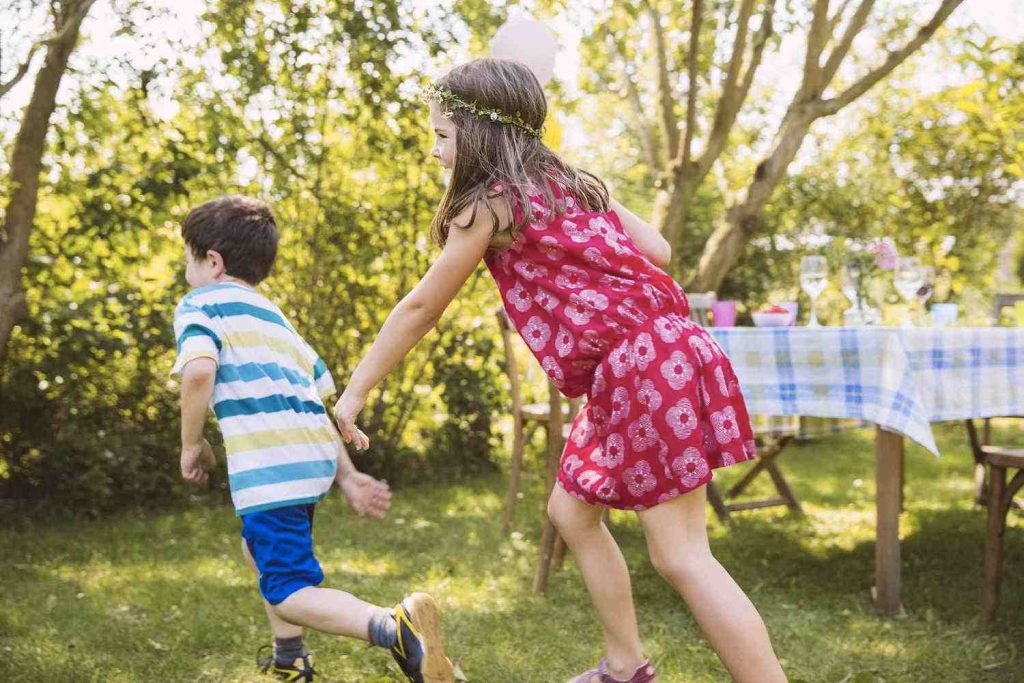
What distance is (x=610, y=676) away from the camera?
2.21m

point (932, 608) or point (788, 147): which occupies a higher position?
point (788, 147)

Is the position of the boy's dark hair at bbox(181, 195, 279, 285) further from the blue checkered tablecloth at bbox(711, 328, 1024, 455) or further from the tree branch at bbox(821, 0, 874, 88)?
the tree branch at bbox(821, 0, 874, 88)

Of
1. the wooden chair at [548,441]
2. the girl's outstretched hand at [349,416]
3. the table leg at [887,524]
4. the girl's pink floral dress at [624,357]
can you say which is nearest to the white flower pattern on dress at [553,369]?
the girl's pink floral dress at [624,357]

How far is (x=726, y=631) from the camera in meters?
1.82

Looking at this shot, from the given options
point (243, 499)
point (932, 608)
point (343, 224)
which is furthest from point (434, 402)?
point (243, 499)

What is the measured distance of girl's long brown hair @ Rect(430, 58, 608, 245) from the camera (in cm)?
190

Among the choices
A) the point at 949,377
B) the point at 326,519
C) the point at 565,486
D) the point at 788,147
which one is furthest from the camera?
the point at 788,147

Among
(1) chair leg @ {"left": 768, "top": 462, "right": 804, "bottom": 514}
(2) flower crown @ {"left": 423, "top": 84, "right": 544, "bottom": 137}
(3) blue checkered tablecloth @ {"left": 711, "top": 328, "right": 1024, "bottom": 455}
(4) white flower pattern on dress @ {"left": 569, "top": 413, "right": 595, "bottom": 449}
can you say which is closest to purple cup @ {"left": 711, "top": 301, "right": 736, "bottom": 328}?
(3) blue checkered tablecloth @ {"left": 711, "top": 328, "right": 1024, "bottom": 455}

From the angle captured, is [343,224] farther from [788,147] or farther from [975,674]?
[975,674]

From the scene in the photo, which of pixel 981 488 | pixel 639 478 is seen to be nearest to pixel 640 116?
pixel 981 488

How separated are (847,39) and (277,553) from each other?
4.77 m

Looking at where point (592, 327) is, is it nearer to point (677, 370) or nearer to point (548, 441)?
point (677, 370)

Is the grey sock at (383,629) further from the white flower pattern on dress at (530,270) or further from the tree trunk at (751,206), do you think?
the tree trunk at (751,206)

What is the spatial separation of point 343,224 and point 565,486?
3513 mm
